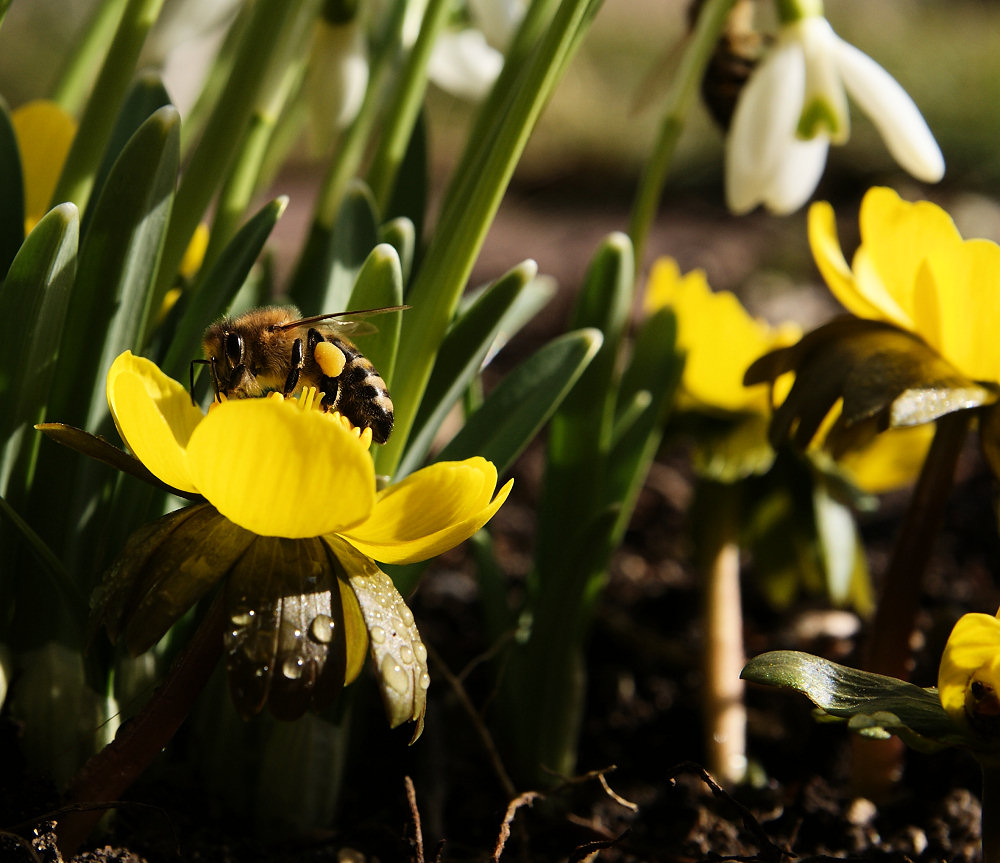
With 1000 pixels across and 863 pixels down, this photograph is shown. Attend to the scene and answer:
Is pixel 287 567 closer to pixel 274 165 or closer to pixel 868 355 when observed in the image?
pixel 868 355

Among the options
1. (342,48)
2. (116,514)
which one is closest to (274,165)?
(342,48)

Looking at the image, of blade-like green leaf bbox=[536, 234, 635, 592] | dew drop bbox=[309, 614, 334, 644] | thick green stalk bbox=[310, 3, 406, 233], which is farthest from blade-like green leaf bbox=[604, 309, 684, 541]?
dew drop bbox=[309, 614, 334, 644]

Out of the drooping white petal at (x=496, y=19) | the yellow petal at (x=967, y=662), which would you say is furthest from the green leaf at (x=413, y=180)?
the yellow petal at (x=967, y=662)

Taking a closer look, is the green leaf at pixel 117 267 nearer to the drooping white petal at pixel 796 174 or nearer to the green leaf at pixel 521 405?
the green leaf at pixel 521 405

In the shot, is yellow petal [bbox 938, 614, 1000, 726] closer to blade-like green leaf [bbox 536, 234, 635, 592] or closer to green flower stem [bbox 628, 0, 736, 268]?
blade-like green leaf [bbox 536, 234, 635, 592]

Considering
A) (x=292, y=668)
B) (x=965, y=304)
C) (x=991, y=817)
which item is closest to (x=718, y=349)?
(x=965, y=304)

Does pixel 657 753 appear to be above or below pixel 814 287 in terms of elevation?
below
